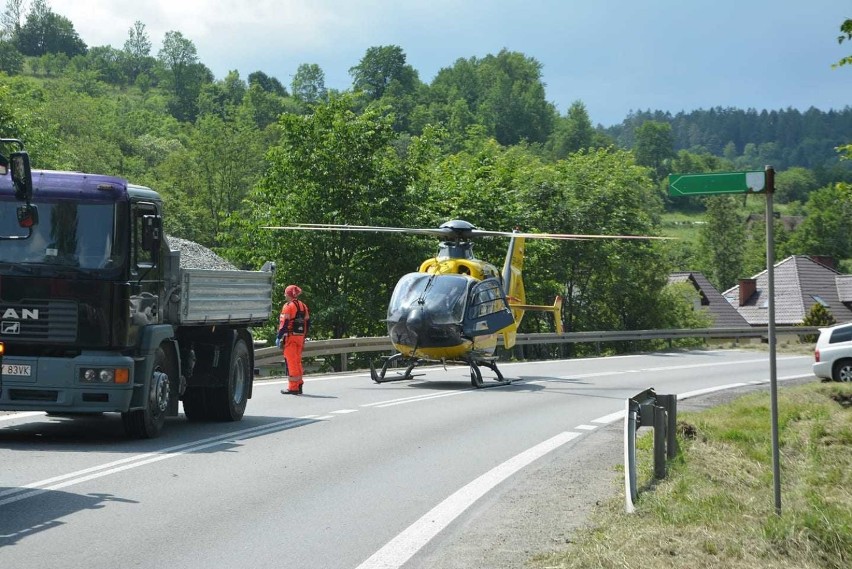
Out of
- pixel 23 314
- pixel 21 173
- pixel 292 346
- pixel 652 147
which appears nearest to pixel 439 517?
pixel 21 173

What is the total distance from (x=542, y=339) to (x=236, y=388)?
22.9 meters

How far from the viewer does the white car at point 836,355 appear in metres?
28.2

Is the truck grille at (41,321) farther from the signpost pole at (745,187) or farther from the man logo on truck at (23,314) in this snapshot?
the signpost pole at (745,187)

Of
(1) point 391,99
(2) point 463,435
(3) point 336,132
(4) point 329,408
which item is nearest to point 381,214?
(3) point 336,132

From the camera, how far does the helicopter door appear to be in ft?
78.1

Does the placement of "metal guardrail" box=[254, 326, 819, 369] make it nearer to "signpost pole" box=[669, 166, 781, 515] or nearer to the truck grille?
the truck grille

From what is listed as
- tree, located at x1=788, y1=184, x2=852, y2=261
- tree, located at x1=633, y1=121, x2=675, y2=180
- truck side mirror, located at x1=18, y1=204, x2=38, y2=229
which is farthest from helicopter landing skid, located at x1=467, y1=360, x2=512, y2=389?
tree, located at x1=633, y1=121, x2=675, y2=180

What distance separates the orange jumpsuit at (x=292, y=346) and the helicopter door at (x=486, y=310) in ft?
13.8

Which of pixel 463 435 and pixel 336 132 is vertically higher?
pixel 336 132

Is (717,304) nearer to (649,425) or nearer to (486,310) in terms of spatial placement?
(486,310)

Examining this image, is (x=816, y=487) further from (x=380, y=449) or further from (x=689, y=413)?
(x=689, y=413)

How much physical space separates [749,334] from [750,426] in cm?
3488

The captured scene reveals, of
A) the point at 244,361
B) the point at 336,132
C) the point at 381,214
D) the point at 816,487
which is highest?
the point at 336,132

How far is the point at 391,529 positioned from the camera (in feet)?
28.2
